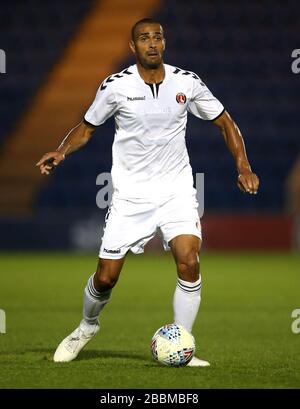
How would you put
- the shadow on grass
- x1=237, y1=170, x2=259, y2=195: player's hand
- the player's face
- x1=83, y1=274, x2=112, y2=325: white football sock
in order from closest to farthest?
x1=237, y1=170, x2=259, y2=195: player's hand → the player's face → x1=83, y1=274, x2=112, y2=325: white football sock → the shadow on grass

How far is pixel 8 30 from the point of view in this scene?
21.7 meters

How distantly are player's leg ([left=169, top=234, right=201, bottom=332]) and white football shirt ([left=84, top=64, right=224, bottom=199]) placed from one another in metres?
0.36

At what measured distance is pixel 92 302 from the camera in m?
6.44

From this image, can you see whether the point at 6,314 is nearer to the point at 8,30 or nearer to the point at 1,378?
the point at 1,378

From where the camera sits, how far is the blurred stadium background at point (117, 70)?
1962 centimetres

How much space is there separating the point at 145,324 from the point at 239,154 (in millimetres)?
2635

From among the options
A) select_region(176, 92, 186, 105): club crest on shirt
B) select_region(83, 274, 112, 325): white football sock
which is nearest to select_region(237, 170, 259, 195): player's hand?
select_region(176, 92, 186, 105): club crest on shirt

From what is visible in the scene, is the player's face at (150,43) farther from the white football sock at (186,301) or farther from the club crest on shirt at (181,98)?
the white football sock at (186,301)

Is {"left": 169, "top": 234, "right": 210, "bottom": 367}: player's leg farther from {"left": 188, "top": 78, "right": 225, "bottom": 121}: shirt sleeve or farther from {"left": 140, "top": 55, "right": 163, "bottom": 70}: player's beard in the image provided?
{"left": 140, "top": 55, "right": 163, "bottom": 70}: player's beard

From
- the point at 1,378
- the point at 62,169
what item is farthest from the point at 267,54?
the point at 1,378

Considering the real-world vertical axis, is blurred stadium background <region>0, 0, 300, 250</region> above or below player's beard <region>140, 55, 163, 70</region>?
below

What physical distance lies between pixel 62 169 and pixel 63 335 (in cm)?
1236

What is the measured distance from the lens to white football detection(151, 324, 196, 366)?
6004 millimetres
